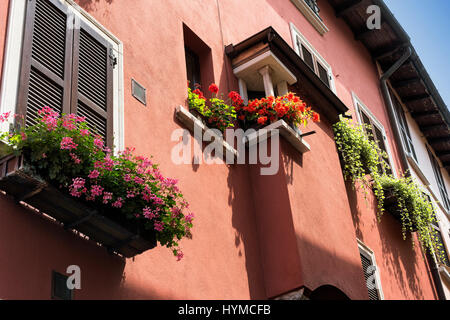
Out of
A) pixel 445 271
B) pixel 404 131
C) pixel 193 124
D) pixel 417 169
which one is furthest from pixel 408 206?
pixel 193 124

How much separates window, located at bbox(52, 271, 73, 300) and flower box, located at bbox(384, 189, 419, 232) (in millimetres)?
7358

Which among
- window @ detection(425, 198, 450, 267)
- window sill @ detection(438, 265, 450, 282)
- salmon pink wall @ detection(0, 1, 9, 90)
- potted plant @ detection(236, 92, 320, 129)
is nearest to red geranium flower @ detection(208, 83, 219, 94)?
potted plant @ detection(236, 92, 320, 129)

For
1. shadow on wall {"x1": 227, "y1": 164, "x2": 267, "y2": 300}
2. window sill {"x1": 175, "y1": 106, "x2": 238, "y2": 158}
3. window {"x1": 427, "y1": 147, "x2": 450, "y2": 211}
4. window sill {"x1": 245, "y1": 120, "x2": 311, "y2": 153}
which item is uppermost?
window {"x1": 427, "y1": 147, "x2": 450, "y2": 211}

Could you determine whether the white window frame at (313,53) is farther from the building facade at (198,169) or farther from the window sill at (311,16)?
the window sill at (311,16)

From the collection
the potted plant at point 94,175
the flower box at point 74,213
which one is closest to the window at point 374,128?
the potted plant at point 94,175

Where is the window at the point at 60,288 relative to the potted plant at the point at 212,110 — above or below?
below

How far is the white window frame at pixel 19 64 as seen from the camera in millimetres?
5098

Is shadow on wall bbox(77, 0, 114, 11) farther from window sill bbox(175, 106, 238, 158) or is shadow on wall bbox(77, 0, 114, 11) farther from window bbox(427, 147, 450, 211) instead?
window bbox(427, 147, 450, 211)

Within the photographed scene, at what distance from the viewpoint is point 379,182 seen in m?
11.3

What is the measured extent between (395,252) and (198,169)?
5276mm

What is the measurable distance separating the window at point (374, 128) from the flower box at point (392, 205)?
3.87 ft

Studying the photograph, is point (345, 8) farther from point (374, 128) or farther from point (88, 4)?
point (88, 4)

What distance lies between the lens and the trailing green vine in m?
10.5
